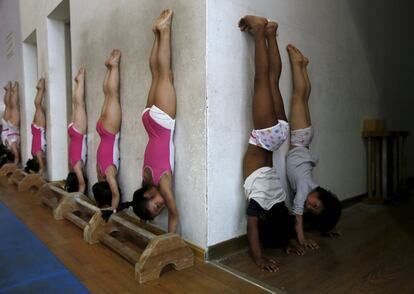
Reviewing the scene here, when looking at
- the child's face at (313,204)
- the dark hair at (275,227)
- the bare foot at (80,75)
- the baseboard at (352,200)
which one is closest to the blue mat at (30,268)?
the dark hair at (275,227)

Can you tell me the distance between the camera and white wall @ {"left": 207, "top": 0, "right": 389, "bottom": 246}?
5.86 ft

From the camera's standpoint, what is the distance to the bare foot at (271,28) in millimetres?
1937

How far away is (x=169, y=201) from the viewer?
6.22ft

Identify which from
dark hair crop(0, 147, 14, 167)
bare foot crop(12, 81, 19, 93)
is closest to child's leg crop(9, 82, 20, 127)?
bare foot crop(12, 81, 19, 93)

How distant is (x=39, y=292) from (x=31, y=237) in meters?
0.83

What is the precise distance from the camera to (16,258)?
1.84 m

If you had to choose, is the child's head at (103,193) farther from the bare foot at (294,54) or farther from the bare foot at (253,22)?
the bare foot at (294,54)

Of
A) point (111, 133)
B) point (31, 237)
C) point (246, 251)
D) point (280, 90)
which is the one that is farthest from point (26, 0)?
point (246, 251)

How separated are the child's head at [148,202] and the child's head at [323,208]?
964mm

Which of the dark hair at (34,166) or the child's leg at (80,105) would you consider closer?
the child's leg at (80,105)

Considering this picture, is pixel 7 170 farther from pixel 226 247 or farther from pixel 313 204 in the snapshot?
pixel 313 204

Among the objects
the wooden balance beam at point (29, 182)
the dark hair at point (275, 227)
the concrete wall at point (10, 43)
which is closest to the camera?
the dark hair at point (275, 227)

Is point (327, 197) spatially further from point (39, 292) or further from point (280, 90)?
point (39, 292)

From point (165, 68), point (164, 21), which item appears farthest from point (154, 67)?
point (164, 21)
